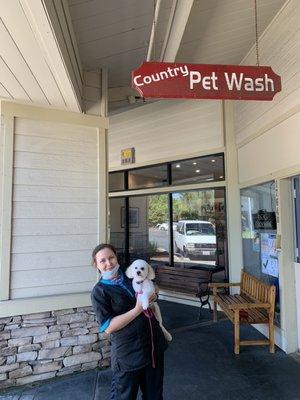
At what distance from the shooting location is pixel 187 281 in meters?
5.19

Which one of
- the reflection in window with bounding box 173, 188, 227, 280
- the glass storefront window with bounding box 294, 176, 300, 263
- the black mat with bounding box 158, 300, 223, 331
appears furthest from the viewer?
the reflection in window with bounding box 173, 188, 227, 280

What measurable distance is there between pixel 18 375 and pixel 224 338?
2534mm

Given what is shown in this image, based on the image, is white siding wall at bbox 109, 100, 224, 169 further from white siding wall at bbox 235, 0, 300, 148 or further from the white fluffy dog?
the white fluffy dog

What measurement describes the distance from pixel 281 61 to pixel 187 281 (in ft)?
11.8

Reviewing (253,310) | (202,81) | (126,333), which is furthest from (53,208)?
(253,310)

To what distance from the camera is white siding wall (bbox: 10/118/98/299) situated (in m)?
3.09

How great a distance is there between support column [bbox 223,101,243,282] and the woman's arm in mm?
3523

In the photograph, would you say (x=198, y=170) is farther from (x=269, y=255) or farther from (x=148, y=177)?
(x=269, y=255)

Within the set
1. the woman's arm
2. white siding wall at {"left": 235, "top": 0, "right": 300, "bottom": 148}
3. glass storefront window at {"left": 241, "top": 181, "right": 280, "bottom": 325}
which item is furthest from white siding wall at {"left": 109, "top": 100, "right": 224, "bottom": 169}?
the woman's arm

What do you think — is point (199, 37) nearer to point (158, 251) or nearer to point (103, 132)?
point (103, 132)

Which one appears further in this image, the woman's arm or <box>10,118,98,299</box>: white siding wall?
<box>10,118,98,299</box>: white siding wall

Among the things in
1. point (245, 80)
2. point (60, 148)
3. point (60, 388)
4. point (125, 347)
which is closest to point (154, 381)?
point (125, 347)

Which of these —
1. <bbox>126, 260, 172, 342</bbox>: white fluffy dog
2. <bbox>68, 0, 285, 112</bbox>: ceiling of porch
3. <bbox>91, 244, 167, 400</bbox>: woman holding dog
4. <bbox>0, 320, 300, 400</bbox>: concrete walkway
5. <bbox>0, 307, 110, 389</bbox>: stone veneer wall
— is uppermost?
<bbox>68, 0, 285, 112</bbox>: ceiling of porch

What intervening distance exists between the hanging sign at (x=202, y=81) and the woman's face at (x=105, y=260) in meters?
1.14
